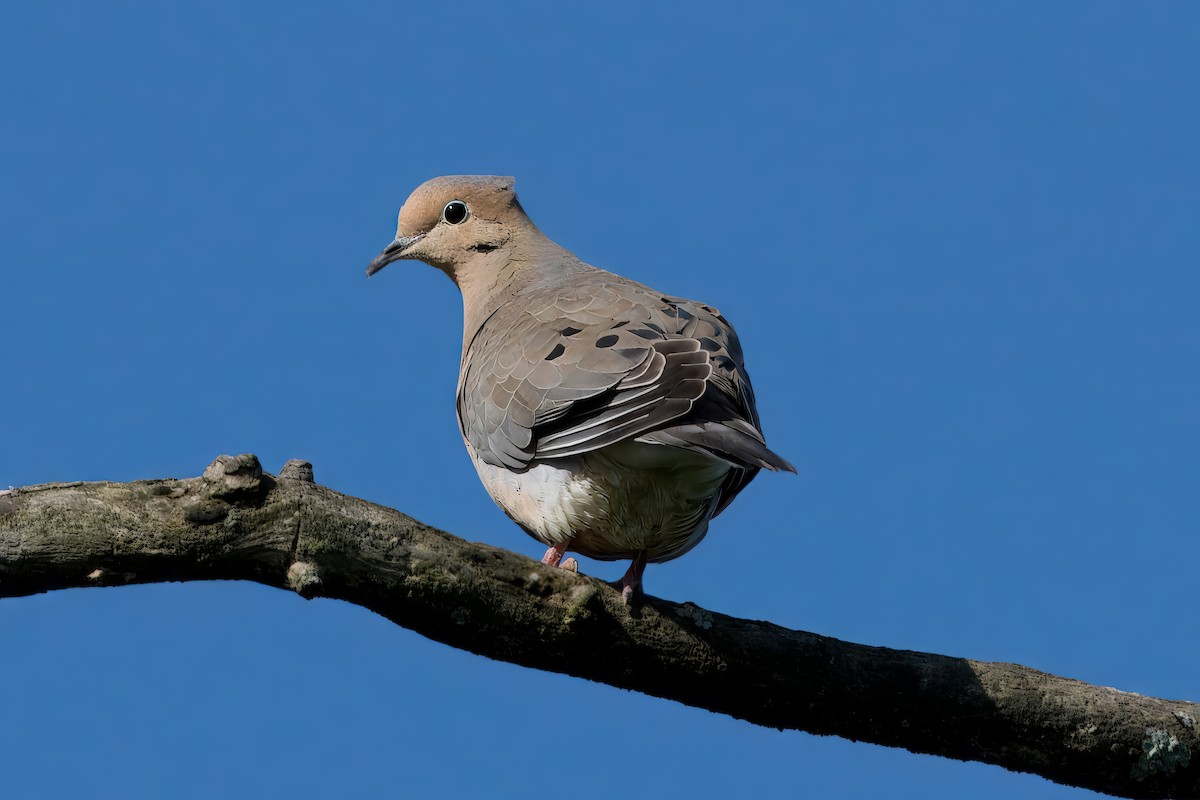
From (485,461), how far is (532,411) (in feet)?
2.23

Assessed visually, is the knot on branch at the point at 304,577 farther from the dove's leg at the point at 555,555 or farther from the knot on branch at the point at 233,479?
the dove's leg at the point at 555,555

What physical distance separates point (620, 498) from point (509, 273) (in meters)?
2.54

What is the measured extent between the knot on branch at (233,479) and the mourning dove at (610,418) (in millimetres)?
1579

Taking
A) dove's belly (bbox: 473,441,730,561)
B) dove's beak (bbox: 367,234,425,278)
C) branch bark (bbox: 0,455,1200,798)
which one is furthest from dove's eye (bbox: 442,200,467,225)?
branch bark (bbox: 0,455,1200,798)

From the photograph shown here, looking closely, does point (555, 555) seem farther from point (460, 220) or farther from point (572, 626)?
point (460, 220)

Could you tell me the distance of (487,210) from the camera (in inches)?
318

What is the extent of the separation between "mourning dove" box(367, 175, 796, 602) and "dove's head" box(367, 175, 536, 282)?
97 centimetres

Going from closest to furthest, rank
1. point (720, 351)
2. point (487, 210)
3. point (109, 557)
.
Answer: point (109, 557)
point (720, 351)
point (487, 210)

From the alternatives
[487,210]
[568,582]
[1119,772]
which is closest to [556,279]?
[487,210]

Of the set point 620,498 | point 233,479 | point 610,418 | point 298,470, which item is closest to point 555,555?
point 620,498

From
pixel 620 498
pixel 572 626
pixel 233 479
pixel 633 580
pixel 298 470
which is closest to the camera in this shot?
pixel 233 479

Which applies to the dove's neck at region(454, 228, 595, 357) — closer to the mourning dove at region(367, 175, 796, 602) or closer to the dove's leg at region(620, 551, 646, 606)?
the mourning dove at region(367, 175, 796, 602)

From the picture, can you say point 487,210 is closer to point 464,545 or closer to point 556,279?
point 556,279

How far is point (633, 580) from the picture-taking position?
5504mm
